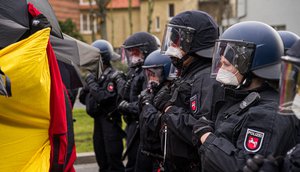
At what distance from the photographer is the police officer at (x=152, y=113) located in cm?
496

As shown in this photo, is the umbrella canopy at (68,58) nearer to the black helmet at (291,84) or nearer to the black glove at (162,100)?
the black glove at (162,100)

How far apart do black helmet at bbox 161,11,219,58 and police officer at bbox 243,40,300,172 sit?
181 cm

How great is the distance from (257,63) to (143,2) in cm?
4635

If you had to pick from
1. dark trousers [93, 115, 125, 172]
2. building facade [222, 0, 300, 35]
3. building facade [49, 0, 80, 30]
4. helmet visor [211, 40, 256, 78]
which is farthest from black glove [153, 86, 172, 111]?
building facade [49, 0, 80, 30]

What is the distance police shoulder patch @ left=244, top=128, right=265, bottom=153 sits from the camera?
2997 millimetres

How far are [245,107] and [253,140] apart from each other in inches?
12.6

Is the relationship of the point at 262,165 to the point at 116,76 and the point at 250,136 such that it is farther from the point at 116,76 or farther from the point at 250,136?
the point at 116,76

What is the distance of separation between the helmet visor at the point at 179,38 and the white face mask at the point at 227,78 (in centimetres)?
93

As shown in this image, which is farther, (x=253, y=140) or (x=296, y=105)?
(x=253, y=140)

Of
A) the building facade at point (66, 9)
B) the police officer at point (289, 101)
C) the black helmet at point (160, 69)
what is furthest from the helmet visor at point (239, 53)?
the building facade at point (66, 9)

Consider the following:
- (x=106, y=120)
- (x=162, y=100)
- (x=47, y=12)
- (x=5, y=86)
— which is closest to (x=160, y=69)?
(x=162, y=100)

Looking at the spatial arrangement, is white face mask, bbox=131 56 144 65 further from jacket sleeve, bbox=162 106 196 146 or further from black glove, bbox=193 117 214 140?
black glove, bbox=193 117 214 140

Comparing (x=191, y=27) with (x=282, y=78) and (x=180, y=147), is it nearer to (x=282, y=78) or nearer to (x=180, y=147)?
(x=180, y=147)

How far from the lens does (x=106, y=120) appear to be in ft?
24.2
